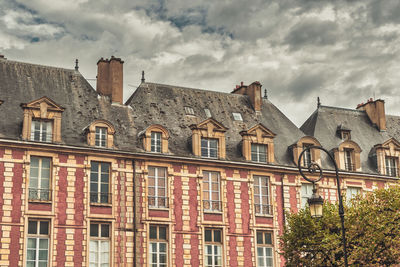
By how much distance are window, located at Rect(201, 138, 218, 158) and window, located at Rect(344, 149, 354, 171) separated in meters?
7.13

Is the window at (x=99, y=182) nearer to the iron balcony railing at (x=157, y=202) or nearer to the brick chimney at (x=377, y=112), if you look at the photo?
the iron balcony railing at (x=157, y=202)

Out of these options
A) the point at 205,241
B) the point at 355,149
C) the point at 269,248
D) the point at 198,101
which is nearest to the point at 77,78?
the point at 198,101

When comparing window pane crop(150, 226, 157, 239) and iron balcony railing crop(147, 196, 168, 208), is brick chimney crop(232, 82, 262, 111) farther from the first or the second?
window pane crop(150, 226, 157, 239)

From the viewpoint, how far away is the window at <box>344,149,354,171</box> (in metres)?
32.7

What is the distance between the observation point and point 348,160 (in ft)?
108

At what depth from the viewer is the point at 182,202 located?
28.1m

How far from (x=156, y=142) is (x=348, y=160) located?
10276 mm

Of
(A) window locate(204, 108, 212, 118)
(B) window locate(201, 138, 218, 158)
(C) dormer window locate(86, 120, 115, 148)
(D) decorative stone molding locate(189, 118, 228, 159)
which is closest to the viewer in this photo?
(C) dormer window locate(86, 120, 115, 148)

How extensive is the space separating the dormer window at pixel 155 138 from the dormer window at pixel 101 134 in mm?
1491

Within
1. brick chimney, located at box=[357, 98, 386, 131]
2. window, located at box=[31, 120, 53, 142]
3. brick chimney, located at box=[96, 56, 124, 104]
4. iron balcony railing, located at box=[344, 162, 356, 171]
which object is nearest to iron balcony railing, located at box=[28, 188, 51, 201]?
window, located at box=[31, 120, 53, 142]

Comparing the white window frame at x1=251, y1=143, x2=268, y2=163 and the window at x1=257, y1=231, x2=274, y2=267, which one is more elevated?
the white window frame at x1=251, y1=143, x2=268, y2=163

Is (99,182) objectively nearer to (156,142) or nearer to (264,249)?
(156,142)

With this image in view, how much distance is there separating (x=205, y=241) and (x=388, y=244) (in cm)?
813

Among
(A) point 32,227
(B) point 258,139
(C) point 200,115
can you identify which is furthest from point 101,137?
(B) point 258,139
